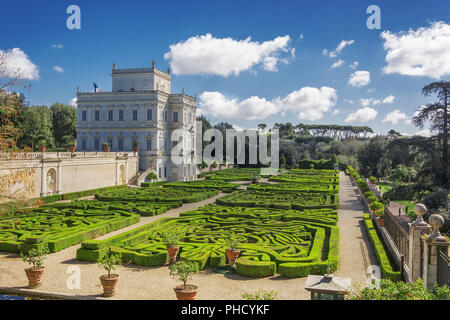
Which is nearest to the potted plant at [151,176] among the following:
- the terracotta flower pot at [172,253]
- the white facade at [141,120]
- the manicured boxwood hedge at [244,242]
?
the white facade at [141,120]

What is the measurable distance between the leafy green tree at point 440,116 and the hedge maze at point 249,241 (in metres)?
7.01

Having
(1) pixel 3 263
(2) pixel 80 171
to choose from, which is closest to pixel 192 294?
(1) pixel 3 263

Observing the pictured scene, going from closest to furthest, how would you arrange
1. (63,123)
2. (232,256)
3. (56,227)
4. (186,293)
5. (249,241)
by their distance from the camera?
(186,293) < (232,256) < (249,241) < (56,227) < (63,123)

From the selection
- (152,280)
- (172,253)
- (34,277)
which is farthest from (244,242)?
(34,277)

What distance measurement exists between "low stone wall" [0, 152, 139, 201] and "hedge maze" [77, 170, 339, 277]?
1180 centimetres

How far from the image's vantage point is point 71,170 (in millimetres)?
→ 31469

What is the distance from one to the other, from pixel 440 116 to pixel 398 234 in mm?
13228

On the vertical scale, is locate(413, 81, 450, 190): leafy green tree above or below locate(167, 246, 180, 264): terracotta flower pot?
above

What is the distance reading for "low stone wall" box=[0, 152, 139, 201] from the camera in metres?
26.4

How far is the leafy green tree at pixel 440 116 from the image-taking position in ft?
72.3

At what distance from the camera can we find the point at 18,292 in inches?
396

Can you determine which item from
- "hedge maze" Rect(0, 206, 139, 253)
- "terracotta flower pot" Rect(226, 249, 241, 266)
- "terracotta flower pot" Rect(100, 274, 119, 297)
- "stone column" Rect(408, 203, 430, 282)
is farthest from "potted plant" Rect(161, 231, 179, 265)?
"stone column" Rect(408, 203, 430, 282)

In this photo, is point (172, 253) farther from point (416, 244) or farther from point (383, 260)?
point (416, 244)

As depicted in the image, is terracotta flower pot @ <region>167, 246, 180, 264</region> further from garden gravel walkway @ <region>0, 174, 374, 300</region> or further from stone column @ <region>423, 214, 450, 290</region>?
stone column @ <region>423, 214, 450, 290</region>
